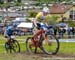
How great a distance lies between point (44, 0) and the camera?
9862cm

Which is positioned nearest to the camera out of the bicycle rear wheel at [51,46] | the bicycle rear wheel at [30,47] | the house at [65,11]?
the bicycle rear wheel at [51,46]

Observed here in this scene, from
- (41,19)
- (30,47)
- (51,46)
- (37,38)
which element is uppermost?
(41,19)

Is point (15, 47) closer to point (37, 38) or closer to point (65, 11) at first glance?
point (37, 38)

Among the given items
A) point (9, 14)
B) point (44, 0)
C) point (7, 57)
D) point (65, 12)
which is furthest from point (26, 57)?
point (44, 0)

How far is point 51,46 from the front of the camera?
10742 mm

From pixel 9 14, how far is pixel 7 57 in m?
66.8

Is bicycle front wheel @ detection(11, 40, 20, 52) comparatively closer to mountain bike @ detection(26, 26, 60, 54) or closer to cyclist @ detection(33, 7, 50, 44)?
mountain bike @ detection(26, 26, 60, 54)

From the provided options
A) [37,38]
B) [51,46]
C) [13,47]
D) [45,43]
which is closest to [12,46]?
[13,47]

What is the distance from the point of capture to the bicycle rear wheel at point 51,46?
34.8ft

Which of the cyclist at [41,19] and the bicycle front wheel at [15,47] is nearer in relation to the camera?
the cyclist at [41,19]

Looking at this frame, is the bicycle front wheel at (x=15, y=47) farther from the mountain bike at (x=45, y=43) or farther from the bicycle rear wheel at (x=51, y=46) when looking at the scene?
the bicycle rear wheel at (x=51, y=46)

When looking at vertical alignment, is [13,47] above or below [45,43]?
below

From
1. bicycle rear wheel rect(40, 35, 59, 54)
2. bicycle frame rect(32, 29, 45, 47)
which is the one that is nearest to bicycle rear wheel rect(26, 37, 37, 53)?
bicycle frame rect(32, 29, 45, 47)

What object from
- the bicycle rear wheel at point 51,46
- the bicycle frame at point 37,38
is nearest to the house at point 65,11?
the bicycle frame at point 37,38
